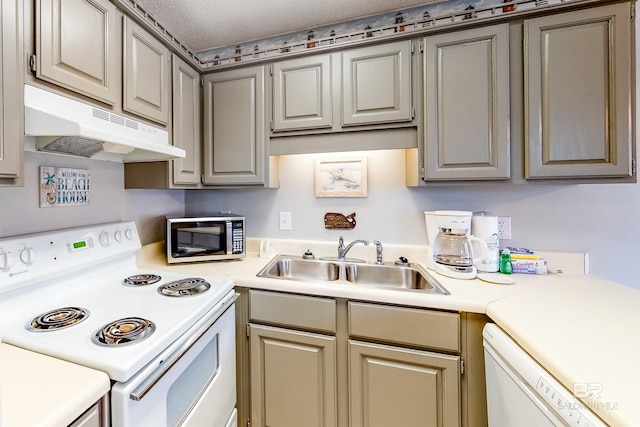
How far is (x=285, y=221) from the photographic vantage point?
192cm

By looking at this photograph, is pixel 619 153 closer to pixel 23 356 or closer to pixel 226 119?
pixel 226 119

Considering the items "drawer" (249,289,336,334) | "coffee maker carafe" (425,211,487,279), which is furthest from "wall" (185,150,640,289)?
"drawer" (249,289,336,334)

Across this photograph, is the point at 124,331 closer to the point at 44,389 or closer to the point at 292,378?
the point at 44,389

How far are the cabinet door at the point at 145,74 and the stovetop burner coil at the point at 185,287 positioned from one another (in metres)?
0.84

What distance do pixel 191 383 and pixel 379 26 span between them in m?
2.14

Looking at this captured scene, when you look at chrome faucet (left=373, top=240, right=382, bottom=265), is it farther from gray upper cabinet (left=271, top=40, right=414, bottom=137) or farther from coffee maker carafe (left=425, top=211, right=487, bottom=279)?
gray upper cabinet (left=271, top=40, right=414, bottom=137)

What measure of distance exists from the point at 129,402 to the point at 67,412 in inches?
6.4

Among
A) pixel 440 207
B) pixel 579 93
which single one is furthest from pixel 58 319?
pixel 579 93

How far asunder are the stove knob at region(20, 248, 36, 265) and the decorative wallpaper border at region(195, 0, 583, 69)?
4.46 ft

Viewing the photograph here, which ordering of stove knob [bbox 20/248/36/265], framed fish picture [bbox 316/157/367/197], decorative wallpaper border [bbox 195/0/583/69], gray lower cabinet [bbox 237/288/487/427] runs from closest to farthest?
1. stove knob [bbox 20/248/36/265]
2. gray lower cabinet [bbox 237/288/487/427]
3. decorative wallpaper border [bbox 195/0/583/69]
4. framed fish picture [bbox 316/157/367/197]

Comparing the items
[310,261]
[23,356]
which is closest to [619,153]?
[310,261]

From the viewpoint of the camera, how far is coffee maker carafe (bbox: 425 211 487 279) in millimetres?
1397

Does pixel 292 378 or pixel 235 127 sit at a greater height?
pixel 235 127

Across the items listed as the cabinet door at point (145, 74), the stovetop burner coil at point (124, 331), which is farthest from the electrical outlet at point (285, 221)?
the stovetop burner coil at point (124, 331)
